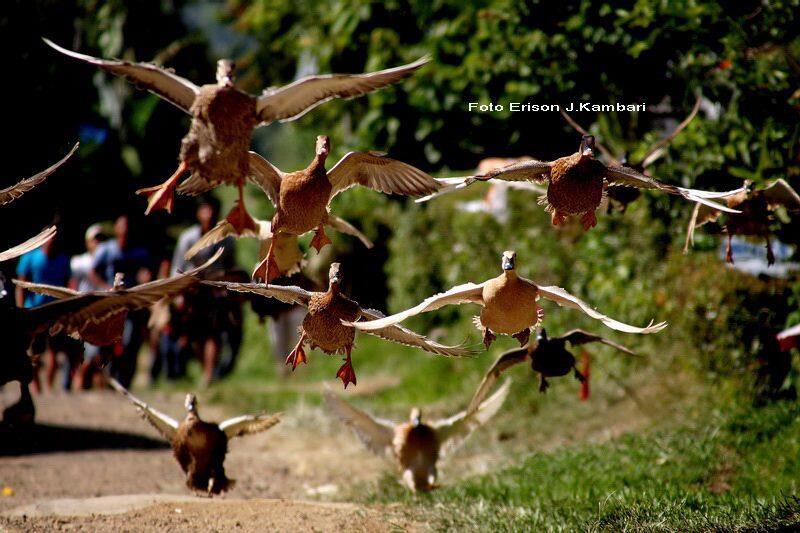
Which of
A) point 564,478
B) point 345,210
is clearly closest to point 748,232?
point 564,478

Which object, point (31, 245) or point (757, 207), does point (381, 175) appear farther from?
point (757, 207)

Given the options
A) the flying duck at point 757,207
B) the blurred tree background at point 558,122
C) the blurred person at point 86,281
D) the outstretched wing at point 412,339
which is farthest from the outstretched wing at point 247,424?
the blurred person at point 86,281

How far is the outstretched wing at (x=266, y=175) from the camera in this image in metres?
4.45

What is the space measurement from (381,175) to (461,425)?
2.09 m

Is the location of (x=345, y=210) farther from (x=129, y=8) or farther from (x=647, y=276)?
(x=129, y=8)

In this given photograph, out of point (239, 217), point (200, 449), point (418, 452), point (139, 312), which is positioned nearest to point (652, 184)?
point (239, 217)

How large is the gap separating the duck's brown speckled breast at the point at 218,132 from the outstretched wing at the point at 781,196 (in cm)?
299

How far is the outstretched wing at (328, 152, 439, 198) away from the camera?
4793 millimetres

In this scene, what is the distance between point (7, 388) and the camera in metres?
10.7

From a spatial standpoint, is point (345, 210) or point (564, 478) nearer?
point (564, 478)

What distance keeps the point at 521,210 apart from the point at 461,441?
4.17m

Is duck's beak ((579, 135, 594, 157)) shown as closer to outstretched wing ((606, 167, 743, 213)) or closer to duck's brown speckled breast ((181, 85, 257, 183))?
outstretched wing ((606, 167, 743, 213))

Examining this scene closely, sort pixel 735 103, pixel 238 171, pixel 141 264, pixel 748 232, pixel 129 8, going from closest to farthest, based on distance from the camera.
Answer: pixel 238 171
pixel 748 232
pixel 735 103
pixel 141 264
pixel 129 8

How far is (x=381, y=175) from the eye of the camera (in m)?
4.95
